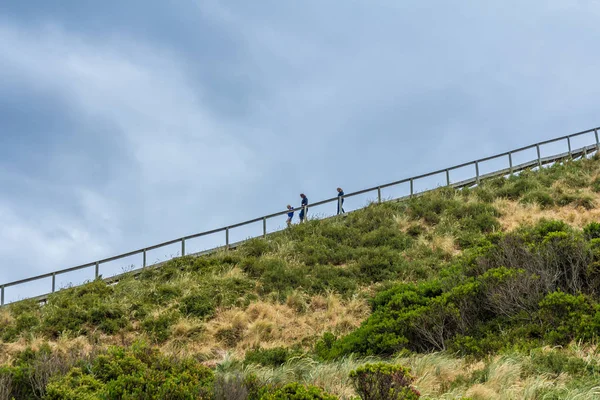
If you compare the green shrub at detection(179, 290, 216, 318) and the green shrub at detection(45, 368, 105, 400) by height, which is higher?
the green shrub at detection(179, 290, 216, 318)

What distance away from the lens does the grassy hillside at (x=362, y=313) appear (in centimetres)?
1019

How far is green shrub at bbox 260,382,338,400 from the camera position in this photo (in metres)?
8.52

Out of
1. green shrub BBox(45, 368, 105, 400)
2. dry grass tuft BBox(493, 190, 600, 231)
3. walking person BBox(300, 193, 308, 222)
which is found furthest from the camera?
walking person BBox(300, 193, 308, 222)

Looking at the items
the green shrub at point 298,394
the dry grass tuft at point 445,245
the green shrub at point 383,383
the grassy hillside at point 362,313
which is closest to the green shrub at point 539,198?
the grassy hillside at point 362,313

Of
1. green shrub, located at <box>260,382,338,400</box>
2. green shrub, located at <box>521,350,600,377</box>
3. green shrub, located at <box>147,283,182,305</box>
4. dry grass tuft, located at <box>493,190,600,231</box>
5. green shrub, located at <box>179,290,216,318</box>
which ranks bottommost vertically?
green shrub, located at <box>260,382,338,400</box>

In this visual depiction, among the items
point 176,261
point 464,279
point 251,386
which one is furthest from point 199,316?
point 251,386

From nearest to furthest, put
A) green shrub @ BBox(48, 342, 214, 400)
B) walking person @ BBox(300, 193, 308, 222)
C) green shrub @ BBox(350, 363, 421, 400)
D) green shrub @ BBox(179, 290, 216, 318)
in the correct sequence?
1. green shrub @ BBox(350, 363, 421, 400)
2. green shrub @ BBox(48, 342, 214, 400)
3. green shrub @ BBox(179, 290, 216, 318)
4. walking person @ BBox(300, 193, 308, 222)

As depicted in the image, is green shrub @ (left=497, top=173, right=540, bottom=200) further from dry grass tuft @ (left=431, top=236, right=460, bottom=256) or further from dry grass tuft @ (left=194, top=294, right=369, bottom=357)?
dry grass tuft @ (left=194, top=294, right=369, bottom=357)

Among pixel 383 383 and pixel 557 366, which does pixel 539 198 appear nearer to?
pixel 557 366

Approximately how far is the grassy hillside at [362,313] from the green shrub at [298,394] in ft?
0.09

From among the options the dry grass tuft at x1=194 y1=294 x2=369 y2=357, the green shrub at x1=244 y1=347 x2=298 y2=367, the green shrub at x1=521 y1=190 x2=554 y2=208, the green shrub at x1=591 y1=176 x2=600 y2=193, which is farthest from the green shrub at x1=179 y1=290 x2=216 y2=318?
the green shrub at x1=591 y1=176 x2=600 y2=193

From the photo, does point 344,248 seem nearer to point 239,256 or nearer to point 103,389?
point 239,256

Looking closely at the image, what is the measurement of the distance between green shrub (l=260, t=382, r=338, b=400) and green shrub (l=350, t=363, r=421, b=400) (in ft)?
1.81

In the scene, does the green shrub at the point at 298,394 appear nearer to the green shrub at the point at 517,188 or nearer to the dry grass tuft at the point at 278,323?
the dry grass tuft at the point at 278,323
